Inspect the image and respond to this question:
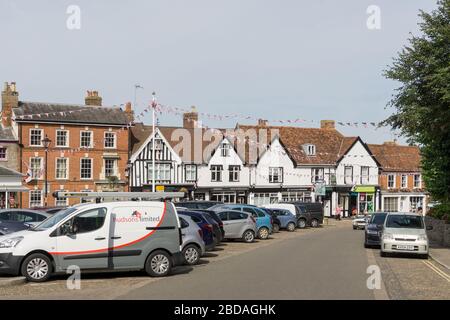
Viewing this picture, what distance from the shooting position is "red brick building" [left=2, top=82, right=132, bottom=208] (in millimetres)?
50250

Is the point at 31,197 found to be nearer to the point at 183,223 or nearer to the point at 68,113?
the point at 68,113

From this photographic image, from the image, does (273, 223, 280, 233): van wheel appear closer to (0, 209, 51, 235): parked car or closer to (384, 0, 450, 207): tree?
(384, 0, 450, 207): tree

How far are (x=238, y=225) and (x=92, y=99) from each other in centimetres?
3159

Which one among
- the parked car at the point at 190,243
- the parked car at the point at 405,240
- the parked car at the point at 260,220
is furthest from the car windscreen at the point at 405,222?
the parked car at the point at 260,220

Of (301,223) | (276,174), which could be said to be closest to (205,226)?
(301,223)

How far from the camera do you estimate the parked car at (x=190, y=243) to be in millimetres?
18438

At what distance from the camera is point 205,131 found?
60094 mm

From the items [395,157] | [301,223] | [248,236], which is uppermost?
[395,157]

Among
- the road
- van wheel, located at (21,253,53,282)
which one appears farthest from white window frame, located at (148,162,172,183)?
van wheel, located at (21,253,53,282)

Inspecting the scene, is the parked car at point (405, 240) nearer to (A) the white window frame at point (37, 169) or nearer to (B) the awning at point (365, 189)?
(A) the white window frame at point (37, 169)

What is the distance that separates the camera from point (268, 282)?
14.4m

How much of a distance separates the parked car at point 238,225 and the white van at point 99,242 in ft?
42.1

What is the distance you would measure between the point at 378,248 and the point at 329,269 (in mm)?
10136
